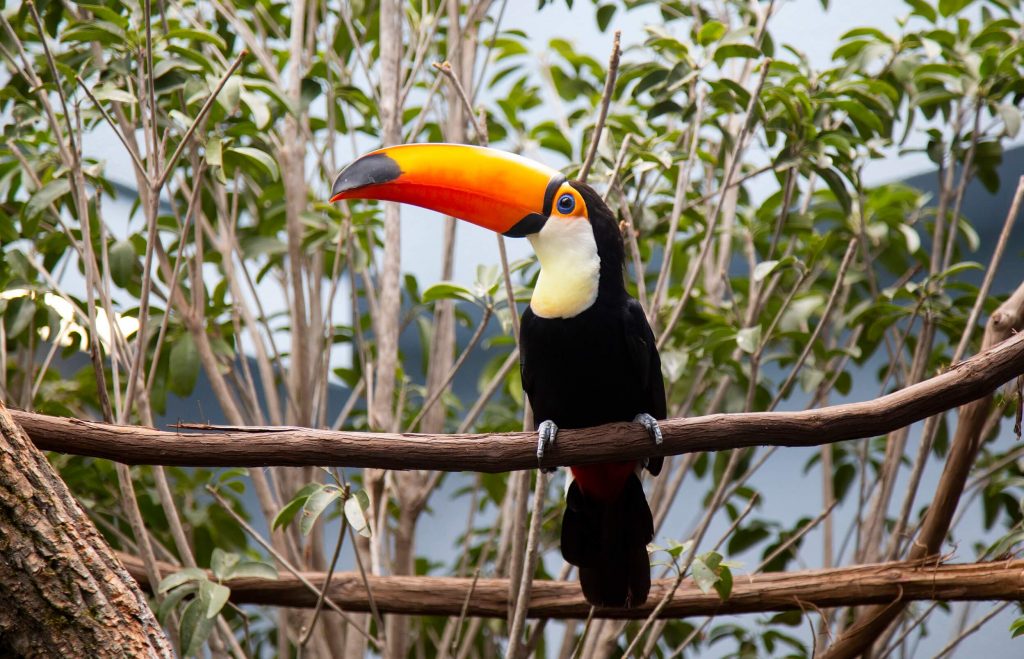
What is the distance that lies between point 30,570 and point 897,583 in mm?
2076

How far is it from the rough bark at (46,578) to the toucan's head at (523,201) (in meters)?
1.00

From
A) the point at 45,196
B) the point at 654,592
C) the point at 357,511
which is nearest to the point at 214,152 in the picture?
the point at 45,196

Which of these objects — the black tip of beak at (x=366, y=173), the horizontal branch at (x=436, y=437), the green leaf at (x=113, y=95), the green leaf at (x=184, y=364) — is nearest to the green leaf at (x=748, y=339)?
the horizontal branch at (x=436, y=437)

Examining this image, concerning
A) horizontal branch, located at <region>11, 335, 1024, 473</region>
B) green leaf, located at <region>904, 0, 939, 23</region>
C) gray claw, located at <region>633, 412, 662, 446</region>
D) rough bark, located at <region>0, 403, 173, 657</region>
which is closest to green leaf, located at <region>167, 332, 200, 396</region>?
horizontal branch, located at <region>11, 335, 1024, 473</region>

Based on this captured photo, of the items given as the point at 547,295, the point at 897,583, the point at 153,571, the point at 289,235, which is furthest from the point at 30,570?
→ the point at 897,583

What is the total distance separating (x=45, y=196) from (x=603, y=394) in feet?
5.58

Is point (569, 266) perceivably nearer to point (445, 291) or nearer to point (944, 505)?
point (445, 291)

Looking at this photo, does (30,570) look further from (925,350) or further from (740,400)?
(925,350)

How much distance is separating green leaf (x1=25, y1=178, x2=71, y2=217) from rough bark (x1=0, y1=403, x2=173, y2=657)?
135 cm

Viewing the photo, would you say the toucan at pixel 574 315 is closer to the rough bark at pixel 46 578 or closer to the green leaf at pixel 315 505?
the green leaf at pixel 315 505

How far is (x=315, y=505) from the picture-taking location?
217cm

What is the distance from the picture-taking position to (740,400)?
11.2 feet

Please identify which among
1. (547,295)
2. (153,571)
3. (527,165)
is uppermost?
(527,165)

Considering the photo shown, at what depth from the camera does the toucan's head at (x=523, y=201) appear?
2.37m
